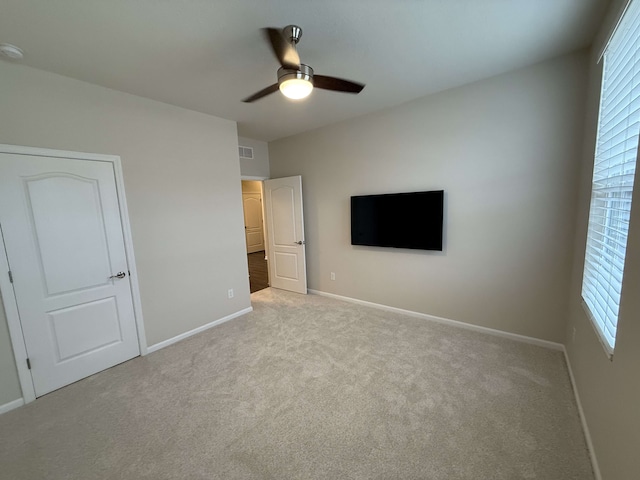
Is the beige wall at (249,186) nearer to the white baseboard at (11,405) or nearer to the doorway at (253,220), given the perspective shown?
the doorway at (253,220)

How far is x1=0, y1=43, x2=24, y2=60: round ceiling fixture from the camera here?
1.78 m

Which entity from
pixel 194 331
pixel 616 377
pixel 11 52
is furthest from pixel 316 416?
pixel 11 52

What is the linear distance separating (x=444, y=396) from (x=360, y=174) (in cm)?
277

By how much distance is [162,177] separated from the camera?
2867mm

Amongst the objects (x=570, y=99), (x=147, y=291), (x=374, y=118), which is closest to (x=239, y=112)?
(x=374, y=118)

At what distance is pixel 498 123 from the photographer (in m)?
2.61

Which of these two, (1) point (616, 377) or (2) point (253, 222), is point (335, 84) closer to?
(1) point (616, 377)

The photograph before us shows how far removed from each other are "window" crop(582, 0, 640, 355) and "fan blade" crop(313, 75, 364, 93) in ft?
4.68

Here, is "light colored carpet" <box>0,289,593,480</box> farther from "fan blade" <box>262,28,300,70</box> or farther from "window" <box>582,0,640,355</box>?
"fan blade" <box>262,28,300,70</box>

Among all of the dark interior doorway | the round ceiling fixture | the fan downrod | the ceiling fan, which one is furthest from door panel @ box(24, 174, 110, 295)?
the dark interior doorway

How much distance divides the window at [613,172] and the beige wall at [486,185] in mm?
613

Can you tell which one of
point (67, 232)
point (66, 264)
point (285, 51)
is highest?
point (285, 51)

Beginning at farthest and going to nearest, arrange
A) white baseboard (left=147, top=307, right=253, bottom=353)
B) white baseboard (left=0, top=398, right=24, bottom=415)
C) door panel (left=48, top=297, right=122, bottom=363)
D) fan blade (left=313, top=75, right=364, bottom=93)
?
white baseboard (left=147, top=307, right=253, bottom=353), door panel (left=48, top=297, right=122, bottom=363), white baseboard (left=0, top=398, right=24, bottom=415), fan blade (left=313, top=75, right=364, bottom=93)

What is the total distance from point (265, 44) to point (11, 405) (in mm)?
3524
